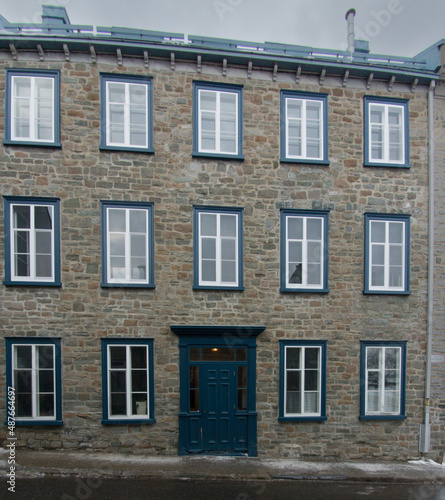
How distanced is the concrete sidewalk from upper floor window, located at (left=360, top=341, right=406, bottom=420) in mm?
1307

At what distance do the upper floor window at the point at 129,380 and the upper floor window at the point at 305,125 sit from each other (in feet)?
20.5

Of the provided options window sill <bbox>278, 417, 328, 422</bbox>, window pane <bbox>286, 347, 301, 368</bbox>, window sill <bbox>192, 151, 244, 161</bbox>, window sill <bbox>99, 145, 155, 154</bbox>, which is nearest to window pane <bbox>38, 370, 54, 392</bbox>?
window sill <bbox>99, 145, 155, 154</bbox>

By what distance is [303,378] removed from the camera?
351 inches

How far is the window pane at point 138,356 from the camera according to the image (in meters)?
8.52

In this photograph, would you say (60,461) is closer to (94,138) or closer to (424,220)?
(94,138)

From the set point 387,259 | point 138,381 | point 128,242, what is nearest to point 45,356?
point 138,381

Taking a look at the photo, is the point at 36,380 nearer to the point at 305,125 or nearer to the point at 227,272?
the point at 227,272

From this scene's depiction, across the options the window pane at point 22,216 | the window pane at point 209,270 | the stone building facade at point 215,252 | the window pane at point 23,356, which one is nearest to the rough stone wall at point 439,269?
the stone building facade at point 215,252

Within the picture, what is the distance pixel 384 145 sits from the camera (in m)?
9.41

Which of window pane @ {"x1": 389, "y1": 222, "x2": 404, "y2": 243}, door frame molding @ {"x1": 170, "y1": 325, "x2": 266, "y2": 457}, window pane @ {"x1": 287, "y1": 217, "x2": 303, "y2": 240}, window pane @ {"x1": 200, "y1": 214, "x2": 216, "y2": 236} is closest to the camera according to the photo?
door frame molding @ {"x1": 170, "y1": 325, "x2": 266, "y2": 457}

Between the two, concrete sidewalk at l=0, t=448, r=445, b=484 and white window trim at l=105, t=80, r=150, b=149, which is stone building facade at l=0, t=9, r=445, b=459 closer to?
white window trim at l=105, t=80, r=150, b=149

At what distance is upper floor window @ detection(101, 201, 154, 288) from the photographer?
852 cm

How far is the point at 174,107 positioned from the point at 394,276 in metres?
7.26

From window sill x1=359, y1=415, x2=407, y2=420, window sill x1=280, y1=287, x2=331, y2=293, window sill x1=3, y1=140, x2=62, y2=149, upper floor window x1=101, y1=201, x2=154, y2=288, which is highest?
window sill x1=3, y1=140, x2=62, y2=149
